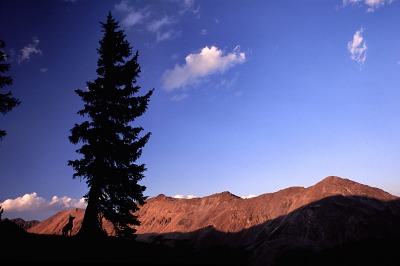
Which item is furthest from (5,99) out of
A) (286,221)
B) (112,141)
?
(286,221)

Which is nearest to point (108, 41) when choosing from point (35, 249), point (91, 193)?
point (91, 193)

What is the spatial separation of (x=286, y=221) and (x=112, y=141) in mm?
55792

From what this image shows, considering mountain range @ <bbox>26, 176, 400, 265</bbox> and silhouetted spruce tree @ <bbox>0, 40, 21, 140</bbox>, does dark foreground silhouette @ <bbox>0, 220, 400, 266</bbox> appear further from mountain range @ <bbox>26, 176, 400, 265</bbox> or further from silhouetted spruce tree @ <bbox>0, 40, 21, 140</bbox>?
mountain range @ <bbox>26, 176, 400, 265</bbox>

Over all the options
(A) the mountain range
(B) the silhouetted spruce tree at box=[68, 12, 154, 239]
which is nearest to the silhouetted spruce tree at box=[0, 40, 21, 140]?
(B) the silhouetted spruce tree at box=[68, 12, 154, 239]

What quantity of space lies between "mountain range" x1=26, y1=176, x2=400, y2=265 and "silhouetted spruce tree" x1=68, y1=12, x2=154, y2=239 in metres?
22.1

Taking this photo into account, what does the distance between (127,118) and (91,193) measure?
15.9 ft

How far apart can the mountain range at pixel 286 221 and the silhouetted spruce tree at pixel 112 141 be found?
2212cm

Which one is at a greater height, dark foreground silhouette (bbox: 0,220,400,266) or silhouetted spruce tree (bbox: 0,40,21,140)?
silhouetted spruce tree (bbox: 0,40,21,140)

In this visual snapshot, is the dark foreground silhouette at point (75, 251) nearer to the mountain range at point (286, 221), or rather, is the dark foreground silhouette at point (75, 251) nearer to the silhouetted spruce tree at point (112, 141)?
the silhouetted spruce tree at point (112, 141)

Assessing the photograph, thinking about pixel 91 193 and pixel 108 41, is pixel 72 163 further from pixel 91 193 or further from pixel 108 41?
pixel 108 41

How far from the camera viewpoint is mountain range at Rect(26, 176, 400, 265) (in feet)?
174

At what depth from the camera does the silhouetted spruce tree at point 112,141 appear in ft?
53.8

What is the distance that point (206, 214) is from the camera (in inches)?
3487

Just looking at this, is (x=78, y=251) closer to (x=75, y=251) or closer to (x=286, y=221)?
(x=75, y=251)
